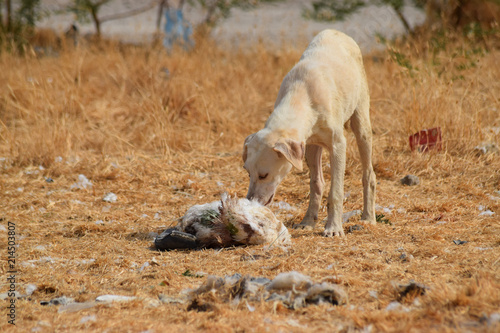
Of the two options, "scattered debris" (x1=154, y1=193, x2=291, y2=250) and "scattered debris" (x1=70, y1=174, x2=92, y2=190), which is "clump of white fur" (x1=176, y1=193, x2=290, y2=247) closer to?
"scattered debris" (x1=154, y1=193, x2=291, y2=250)

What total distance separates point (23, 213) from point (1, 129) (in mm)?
2406

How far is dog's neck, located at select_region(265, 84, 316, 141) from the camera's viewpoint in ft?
14.6

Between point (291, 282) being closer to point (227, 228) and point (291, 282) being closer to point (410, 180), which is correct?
point (227, 228)

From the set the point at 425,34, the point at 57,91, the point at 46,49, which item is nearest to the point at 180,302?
the point at 57,91

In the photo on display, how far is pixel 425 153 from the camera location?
6.86 m

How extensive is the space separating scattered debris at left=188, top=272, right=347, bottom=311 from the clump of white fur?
0.87m

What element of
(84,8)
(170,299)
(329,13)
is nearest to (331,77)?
(170,299)

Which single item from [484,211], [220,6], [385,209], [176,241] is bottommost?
[385,209]

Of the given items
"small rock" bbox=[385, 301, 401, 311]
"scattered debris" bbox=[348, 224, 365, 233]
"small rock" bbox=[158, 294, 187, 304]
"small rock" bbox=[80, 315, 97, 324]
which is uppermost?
"small rock" bbox=[385, 301, 401, 311]

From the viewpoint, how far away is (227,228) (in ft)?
14.3

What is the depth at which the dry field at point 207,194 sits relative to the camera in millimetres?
3111

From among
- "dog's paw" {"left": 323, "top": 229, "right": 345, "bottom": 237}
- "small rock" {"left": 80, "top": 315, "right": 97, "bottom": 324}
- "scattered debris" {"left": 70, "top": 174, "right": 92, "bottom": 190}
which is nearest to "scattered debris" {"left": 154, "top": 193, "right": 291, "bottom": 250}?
"dog's paw" {"left": 323, "top": 229, "right": 345, "bottom": 237}

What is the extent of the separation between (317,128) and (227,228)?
1.16 meters


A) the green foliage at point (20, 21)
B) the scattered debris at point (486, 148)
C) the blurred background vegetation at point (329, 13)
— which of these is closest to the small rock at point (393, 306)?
the scattered debris at point (486, 148)
